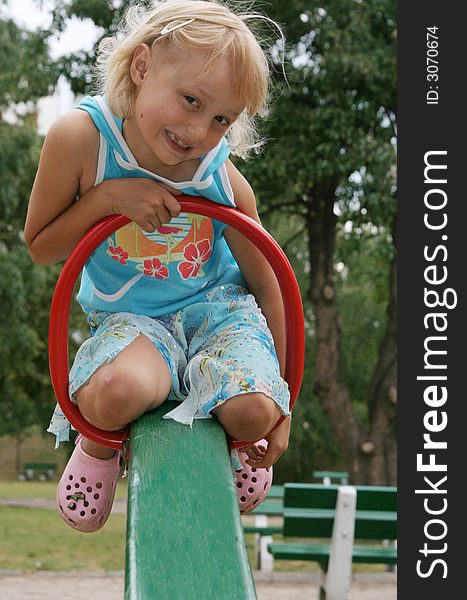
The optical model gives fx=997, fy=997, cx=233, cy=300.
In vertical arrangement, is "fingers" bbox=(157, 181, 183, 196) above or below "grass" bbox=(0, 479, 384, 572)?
below

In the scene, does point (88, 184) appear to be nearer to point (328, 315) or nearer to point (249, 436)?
point (249, 436)

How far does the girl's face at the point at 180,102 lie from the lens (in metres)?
2.45

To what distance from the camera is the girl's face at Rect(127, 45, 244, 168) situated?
8.04ft

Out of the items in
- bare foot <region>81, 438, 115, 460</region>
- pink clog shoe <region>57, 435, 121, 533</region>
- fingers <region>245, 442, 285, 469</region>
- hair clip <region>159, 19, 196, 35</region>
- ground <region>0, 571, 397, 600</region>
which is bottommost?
pink clog shoe <region>57, 435, 121, 533</region>

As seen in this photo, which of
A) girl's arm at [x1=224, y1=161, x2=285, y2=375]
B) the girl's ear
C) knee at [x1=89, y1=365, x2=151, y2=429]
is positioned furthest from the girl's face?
knee at [x1=89, y1=365, x2=151, y2=429]

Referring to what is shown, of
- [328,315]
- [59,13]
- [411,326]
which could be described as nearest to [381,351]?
[328,315]

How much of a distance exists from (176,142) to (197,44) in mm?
247

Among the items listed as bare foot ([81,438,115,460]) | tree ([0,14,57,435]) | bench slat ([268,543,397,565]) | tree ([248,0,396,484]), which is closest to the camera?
bare foot ([81,438,115,460])

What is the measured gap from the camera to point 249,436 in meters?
2.57

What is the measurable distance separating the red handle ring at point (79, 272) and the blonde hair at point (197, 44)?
285mm

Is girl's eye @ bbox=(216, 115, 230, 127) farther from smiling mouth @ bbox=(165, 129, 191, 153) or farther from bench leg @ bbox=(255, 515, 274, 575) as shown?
bench leg @ bbox=(255, 515, 274, 575)

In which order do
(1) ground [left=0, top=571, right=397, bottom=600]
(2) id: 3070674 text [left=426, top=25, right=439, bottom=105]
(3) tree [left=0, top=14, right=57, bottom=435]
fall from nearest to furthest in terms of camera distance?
(2) id: 3070674 text [left=426, top=25, right=439, bottom=105], (1) ground [left=0, top=571, right=397, bottom=600], (3) tree [left=0, top=14, right=57, bottom=435]

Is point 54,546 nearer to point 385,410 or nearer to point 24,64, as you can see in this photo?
point 385,410

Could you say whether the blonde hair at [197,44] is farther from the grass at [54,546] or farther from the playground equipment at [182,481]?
the grass at [54,546]
